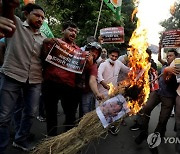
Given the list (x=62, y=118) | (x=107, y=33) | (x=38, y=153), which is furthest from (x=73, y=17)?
(x=38, y=153)

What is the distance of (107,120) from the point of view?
306cm

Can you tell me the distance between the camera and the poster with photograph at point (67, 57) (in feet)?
12.6

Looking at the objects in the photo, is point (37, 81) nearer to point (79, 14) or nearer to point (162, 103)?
point (162, 103)

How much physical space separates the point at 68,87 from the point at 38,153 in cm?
110

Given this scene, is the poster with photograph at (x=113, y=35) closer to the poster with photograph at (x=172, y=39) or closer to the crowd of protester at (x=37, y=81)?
the poster with photograph at (x=172, y=39)

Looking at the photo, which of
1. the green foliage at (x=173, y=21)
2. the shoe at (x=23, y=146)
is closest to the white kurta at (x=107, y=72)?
the shoe at (x=23, y=146)

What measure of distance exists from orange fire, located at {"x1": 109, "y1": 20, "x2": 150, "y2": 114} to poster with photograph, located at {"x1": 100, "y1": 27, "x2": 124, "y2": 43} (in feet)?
18.9

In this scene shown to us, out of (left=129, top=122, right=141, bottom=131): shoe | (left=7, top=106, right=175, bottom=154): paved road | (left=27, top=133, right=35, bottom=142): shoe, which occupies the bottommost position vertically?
(left=129, top=122, right=141, bottom=131): shoe

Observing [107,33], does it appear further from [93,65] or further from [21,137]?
[21,137]

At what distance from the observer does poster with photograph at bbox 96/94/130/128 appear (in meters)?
3.03

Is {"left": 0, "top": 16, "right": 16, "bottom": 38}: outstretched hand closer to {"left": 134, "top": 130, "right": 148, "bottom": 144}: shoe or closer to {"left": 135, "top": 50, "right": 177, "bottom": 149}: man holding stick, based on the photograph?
{"left": 135, "top": 50, "right": 177, "bottom": 149}: man holding stick

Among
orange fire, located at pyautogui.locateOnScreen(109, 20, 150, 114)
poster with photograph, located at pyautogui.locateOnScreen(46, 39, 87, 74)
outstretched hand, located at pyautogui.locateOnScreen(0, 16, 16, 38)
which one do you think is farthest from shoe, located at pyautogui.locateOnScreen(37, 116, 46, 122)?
outstretched hand, located at pyautogui.locateOnScreen(0, 16, 16, 38)

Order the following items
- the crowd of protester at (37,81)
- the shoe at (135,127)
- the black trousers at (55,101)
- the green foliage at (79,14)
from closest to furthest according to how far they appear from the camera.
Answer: the crowd of protester at (37,81), the black trousers at (55,101), the shoe at (135,127), the green foliage at (79,14)

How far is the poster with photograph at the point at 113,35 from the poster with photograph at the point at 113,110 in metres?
6.89
